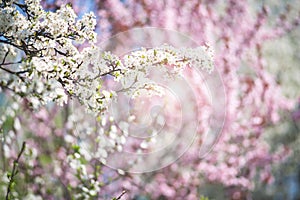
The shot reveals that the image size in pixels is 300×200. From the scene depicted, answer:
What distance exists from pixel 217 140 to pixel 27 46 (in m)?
2.73

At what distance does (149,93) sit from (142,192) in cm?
243

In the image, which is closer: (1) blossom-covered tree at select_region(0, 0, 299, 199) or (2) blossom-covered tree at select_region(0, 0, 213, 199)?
(2) blossom-covered tree at select_region(0, 0, 213, 199)

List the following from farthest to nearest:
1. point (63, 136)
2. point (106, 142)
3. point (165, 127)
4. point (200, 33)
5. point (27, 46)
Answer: point (200, 33)
point (165, 127)
point (63, 136)
point (106, 142)
point (27, 46)

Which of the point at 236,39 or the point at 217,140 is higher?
the point at 236,39

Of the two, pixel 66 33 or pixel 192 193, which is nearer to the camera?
pixel 66 33

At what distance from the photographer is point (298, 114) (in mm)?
4258

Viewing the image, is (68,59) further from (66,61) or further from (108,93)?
(108,93)

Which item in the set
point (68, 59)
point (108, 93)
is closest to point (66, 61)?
point (68, 59)

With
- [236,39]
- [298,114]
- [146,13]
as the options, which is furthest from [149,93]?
[298,114]

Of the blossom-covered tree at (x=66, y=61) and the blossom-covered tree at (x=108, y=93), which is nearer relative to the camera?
the blossom-covered tree at (x=66, y=61)

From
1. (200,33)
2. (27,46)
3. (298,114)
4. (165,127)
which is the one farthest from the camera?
(298,114)

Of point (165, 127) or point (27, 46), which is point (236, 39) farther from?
point (27, 46)

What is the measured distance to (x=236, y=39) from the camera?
12.9ft

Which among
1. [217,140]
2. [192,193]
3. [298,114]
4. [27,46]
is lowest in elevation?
[27,46]
